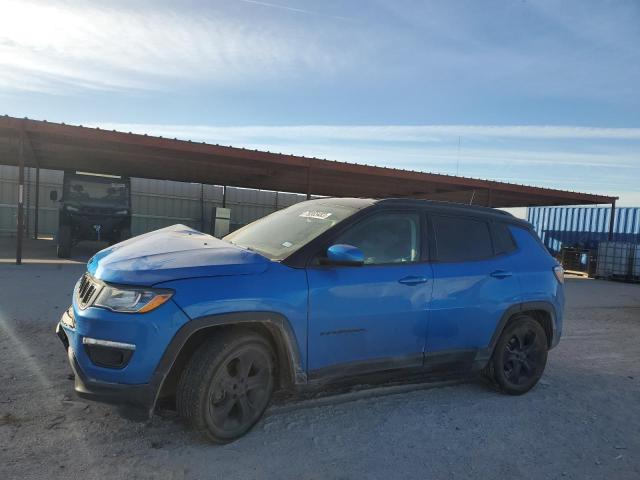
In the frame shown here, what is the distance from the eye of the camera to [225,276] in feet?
10.7

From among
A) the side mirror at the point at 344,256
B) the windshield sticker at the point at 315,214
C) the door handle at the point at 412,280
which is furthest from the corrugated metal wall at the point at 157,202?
the side mirror at the point at 344,256

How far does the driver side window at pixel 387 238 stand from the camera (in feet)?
12.8

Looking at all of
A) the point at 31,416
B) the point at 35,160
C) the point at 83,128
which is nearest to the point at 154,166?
the point at 35,160

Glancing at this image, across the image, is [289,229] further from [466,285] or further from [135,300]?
[466,285]

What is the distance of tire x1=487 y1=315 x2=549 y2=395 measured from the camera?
4.69 meters

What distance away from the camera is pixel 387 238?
4098 millimetres

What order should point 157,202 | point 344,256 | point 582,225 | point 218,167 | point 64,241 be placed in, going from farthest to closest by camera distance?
point 157,202 < point 582,225 < point 218,167 < point 64,241 < point 344,256

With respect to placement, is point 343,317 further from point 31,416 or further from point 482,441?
point 31,416

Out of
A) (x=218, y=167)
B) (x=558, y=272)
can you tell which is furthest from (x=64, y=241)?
(x=558, y=272)

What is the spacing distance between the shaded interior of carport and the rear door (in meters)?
5.92

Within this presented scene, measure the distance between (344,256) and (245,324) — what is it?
83 centimetres

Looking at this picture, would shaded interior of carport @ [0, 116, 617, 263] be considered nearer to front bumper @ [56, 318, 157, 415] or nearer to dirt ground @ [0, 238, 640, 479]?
dirt ground @ [0, 238, 640, 479]

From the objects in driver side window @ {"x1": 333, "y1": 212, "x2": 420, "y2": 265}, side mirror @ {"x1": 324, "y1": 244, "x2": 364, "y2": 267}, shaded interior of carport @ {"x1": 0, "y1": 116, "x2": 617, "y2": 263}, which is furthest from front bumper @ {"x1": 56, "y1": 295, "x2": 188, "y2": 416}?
shaded interior of carport @ {"x1": 0, "y1": 116, "x2": 617, "y2": 263}

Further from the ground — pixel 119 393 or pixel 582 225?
pixel 582 225
